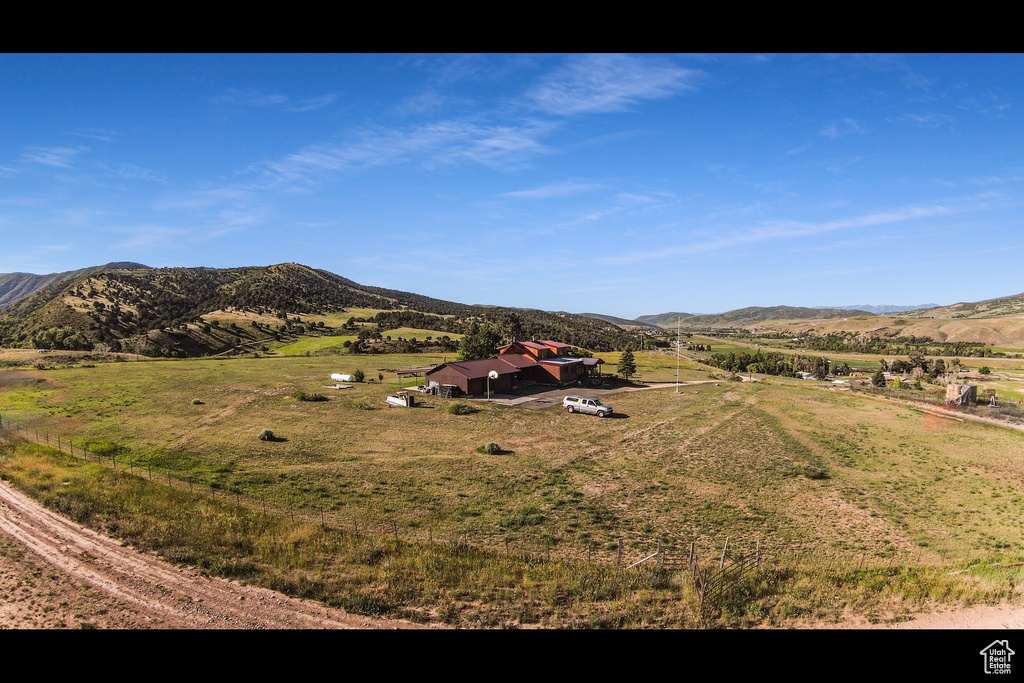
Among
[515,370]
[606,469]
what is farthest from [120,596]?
[515,370]

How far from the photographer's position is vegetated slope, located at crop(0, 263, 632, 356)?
91062 mm

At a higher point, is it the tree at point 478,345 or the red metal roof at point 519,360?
the tree at point 478,345

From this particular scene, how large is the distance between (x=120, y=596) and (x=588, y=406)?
108 feet

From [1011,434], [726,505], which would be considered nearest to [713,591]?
[726,505]

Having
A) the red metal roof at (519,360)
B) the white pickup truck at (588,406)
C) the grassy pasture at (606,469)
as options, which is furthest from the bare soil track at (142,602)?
the red metal roof at (519,360)

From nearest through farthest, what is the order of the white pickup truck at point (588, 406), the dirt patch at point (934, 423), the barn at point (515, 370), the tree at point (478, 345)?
the dirt patch at point (934, 423) < the white pickup truck at point (588, 406) < the barn at point (515, 370) < the tree at point (478, 345)

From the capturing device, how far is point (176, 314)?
414ft

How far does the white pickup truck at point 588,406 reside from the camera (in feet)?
131

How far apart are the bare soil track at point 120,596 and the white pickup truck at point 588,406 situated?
102ft

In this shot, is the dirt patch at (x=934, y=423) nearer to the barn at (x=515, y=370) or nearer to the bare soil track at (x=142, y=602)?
the barn at (x=515, y=370)

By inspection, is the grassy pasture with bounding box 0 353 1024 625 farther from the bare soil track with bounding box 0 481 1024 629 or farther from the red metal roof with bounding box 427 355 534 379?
the red metal roof with bounding box 427 355 534 379

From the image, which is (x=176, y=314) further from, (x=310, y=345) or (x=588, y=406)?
(x=588, y=406)

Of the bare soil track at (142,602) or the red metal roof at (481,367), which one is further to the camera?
the red metal roof at (481,367)
